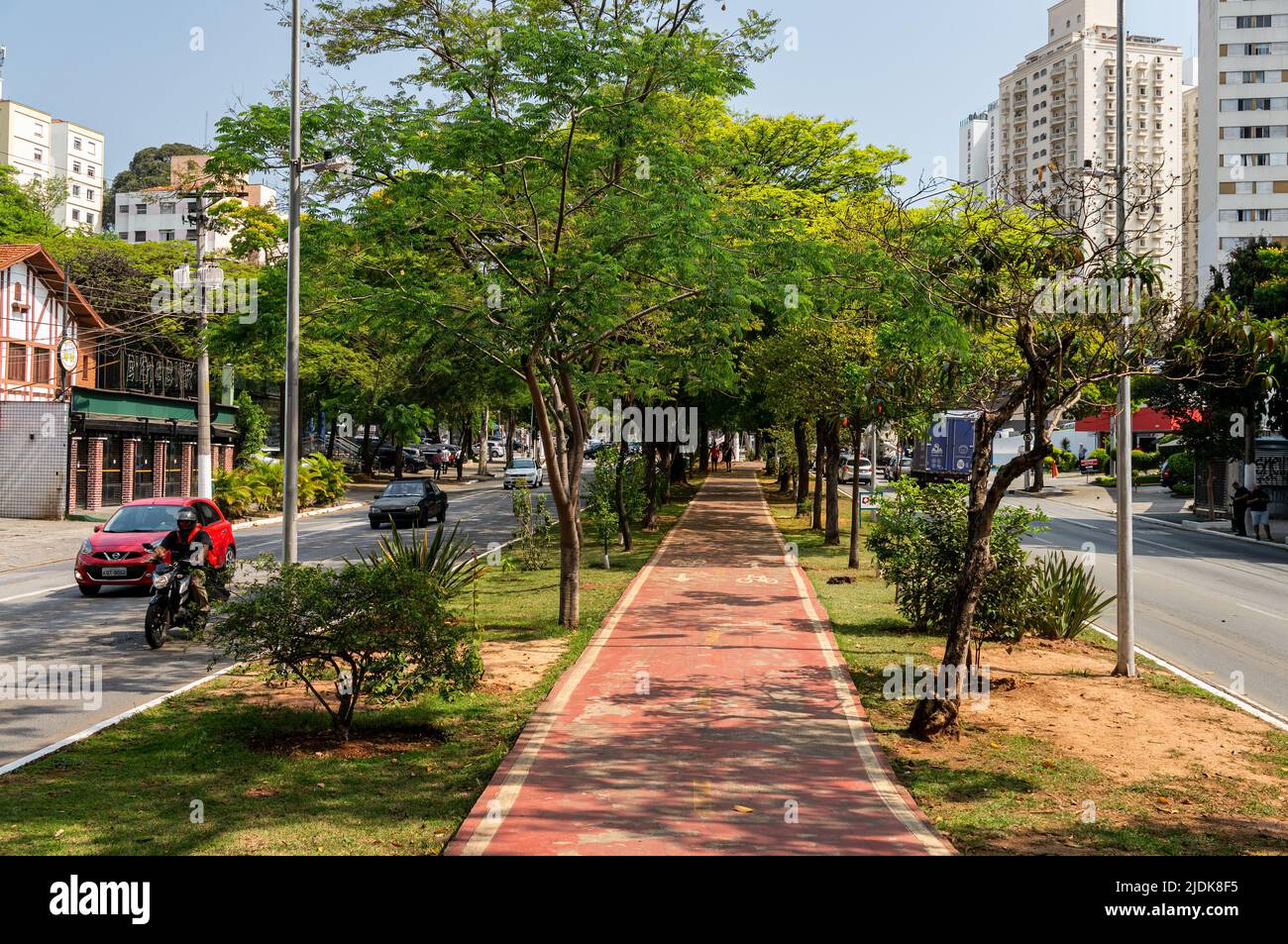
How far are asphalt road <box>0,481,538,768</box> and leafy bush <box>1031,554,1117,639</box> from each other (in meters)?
10.3

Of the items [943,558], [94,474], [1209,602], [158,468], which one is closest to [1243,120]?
[1209,602]

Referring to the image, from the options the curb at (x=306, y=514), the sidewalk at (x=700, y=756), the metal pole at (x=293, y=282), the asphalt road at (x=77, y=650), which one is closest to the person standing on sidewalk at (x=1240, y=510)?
the sidewalk at (x=700, y=756)

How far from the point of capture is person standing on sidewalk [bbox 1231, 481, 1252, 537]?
3291 cm

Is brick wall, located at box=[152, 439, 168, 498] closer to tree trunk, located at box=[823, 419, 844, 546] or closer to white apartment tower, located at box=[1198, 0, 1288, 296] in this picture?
tree trunk, located at box=[823, 419, 844, 546]

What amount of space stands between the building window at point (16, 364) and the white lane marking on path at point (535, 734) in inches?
1179

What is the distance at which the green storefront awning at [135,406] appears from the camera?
115ft

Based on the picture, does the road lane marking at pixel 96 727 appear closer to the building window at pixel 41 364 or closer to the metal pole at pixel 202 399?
the metal pole at pixel 202 399

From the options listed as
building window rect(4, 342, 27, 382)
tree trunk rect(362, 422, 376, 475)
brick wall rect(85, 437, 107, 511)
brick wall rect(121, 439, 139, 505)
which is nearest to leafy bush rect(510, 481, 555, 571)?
brick wall rect(85, 437, 107, 511)

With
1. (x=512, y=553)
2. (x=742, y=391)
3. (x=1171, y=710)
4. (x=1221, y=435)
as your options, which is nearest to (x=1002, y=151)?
(x=1221, y=435)

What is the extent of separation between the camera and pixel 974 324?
11070 mm

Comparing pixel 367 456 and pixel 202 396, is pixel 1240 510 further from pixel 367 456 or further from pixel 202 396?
pixel 367 456

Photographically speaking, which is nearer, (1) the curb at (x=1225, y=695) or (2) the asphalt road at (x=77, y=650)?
(2) the asphalt road at (x=77, y=650)

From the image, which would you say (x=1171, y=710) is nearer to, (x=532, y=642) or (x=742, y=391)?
(x=532, y=642)

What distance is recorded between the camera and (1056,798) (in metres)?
7.84
